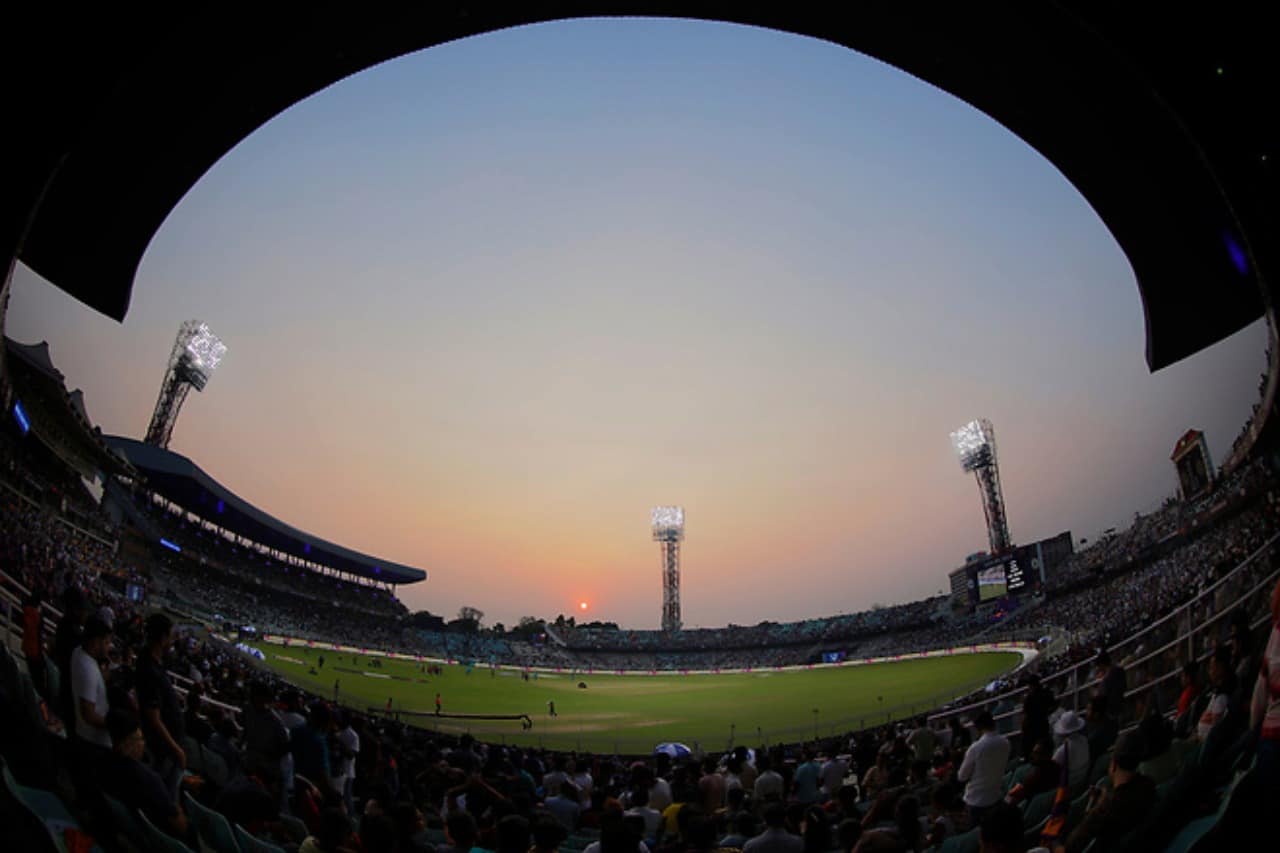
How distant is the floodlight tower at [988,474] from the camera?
222 ft

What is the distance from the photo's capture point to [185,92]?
24.4 ft

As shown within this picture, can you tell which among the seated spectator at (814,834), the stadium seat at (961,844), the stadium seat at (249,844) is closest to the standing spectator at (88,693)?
the stadium seat at (249,844)

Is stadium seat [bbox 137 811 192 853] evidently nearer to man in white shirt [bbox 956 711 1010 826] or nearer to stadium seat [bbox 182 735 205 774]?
stadium seat [bbox 182 735 205 774]

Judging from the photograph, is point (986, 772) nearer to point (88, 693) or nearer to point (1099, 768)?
point (1099, 768)

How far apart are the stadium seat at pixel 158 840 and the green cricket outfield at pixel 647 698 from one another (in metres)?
22.2

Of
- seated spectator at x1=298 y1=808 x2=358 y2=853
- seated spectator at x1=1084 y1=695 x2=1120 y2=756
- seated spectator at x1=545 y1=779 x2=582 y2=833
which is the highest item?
seated spectator at x1=1084 y1=695 x2=1120 y2=756

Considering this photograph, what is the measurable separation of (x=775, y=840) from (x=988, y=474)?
237 ft

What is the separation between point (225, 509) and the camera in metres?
52.7

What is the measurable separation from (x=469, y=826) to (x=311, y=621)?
63.4m

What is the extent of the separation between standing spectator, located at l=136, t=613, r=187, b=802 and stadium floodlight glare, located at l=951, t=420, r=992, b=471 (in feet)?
241

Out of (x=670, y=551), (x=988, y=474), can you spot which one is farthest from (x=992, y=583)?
(x=670, y=551)

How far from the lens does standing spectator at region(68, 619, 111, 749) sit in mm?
4184

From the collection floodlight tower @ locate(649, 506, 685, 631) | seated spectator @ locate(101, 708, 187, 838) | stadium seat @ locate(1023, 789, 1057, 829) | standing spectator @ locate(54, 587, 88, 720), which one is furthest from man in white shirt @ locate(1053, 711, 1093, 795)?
floodlight tower @ locate(649, 506, 685, 631)

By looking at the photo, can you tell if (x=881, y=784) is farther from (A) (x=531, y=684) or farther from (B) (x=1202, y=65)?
(A) (x=531, y=684)
